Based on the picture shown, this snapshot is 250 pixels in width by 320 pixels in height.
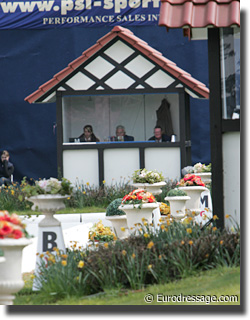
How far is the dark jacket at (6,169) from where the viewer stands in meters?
16.2

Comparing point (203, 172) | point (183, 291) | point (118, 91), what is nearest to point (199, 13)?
point (183, 291)

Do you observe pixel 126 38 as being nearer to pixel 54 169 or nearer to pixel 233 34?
pixel 54 169

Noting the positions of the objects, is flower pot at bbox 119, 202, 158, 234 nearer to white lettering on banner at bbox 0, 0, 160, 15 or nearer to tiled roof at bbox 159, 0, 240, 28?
tiled roof at bbox 159, 0, 240, 28

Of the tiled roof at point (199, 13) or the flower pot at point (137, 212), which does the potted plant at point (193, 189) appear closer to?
the flower pot at point (137, 212)

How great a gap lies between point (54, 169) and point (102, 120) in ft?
9.09

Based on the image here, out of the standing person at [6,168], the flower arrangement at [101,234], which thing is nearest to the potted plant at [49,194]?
the flower arrangement at [101,234]

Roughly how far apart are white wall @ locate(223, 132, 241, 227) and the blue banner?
1205 cm

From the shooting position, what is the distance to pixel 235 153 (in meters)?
6.88

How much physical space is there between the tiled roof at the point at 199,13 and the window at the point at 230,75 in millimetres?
710

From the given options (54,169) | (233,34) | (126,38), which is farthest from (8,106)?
(233,34)

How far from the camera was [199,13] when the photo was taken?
6.35 m

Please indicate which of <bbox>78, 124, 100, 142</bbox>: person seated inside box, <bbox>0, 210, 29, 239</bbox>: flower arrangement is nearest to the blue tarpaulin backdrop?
<bbox>78, 124, 100, 142</bbox>: person seated inside box

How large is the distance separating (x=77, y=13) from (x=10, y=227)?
1414 cm

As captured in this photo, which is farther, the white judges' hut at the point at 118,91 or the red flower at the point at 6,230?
the white judges' hut at the point at 118,91
